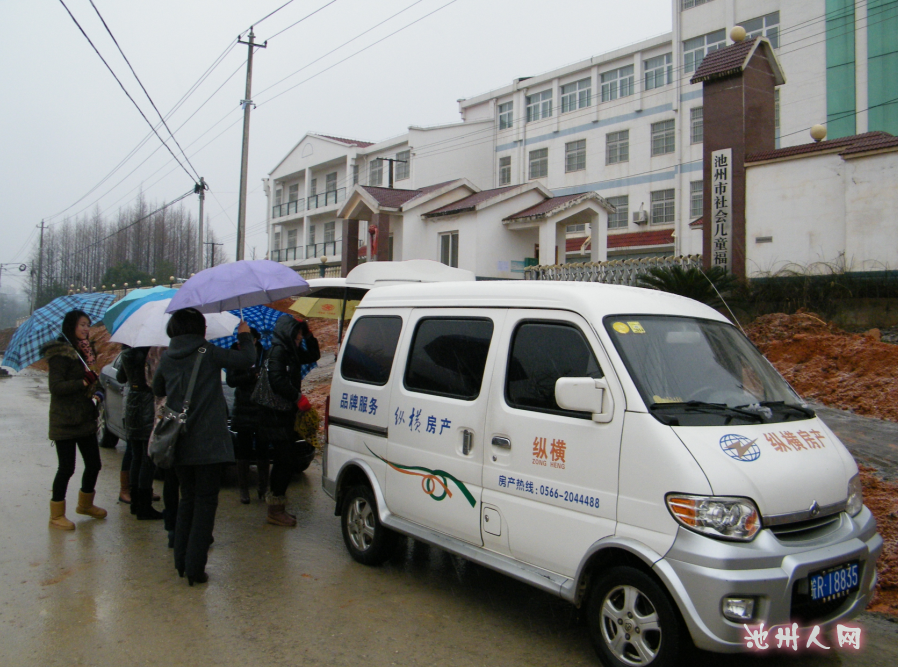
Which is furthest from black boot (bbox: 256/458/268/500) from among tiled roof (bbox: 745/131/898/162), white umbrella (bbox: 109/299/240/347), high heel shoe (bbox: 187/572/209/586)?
tiled roof (bbox: 745/131/898/162)

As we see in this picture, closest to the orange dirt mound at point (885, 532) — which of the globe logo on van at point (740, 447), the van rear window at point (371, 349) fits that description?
the globe logo on van at point (740, 447)

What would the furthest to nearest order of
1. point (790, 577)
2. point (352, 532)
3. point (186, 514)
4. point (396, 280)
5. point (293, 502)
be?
point (396, 280)
point (293, 502)
point (352, 532)
point (186, 514)
point (790, 577)

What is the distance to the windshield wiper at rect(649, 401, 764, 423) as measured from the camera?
140 inches

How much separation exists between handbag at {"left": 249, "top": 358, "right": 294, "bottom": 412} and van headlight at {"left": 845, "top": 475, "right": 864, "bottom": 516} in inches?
175

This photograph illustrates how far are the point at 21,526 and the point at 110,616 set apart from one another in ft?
8.23

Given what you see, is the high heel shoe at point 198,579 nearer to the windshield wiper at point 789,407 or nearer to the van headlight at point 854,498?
the windshield wiper at point 789,407

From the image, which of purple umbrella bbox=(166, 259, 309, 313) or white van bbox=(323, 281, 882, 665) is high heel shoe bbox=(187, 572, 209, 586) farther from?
purple umbrella bbox=(166, 259, 309, 313)

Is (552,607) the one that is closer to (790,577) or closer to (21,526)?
(790,577)

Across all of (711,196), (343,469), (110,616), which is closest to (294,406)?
(343,469)

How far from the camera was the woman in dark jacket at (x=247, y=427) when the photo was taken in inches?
244

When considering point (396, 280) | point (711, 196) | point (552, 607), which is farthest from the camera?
point (711, 196)

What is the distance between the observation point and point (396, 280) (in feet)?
27.6

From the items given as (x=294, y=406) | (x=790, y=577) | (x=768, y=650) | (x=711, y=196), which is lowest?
(x=768, y=650)

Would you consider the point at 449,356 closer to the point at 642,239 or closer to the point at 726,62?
the point at 726,62
